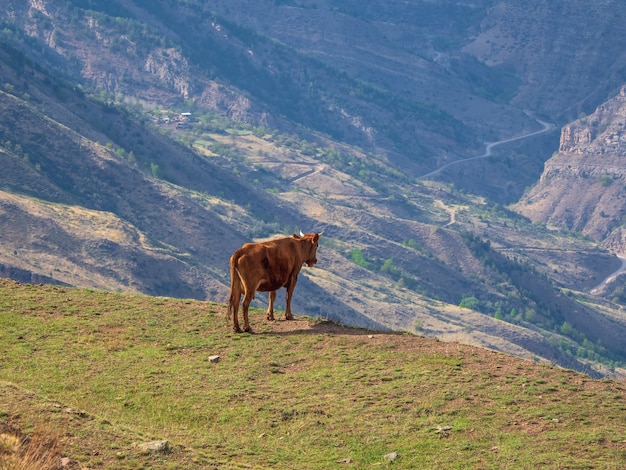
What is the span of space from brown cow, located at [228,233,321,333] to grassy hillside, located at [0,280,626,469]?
0.74 m

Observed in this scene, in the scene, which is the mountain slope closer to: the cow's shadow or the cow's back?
the cow's shadow

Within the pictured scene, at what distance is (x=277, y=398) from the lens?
22.0 metres

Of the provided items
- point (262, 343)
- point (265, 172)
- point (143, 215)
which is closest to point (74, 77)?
point (265, 172)

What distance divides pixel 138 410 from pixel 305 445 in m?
3.28

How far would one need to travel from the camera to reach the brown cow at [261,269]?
25578mm

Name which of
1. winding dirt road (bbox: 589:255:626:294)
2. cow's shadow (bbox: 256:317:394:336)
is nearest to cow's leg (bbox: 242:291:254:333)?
cow's shadow (bbox: 256:317:394:336)

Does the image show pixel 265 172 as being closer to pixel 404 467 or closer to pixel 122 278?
pixel 122 278

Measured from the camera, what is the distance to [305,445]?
20.3 m

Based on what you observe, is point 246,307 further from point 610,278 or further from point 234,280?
point 610,278

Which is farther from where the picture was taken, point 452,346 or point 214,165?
point 214,165

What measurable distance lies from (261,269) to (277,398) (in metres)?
4.39

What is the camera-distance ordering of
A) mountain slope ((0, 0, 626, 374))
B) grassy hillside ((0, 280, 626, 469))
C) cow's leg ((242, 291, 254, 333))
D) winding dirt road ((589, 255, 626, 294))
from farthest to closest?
1. winding dirt road ((589, 255, 626, 294))
2. mountain slope ((0, 0, 626, 374))
3. cow's leg ((242, 291, 254, 333))
4. grassy hillside ((0, 280, 626, 469))

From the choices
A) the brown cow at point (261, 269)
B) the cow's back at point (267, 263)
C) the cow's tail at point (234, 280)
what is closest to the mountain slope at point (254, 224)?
the brown cow at point (261, 269)

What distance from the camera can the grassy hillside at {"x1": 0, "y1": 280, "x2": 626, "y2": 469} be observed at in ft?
63.3
